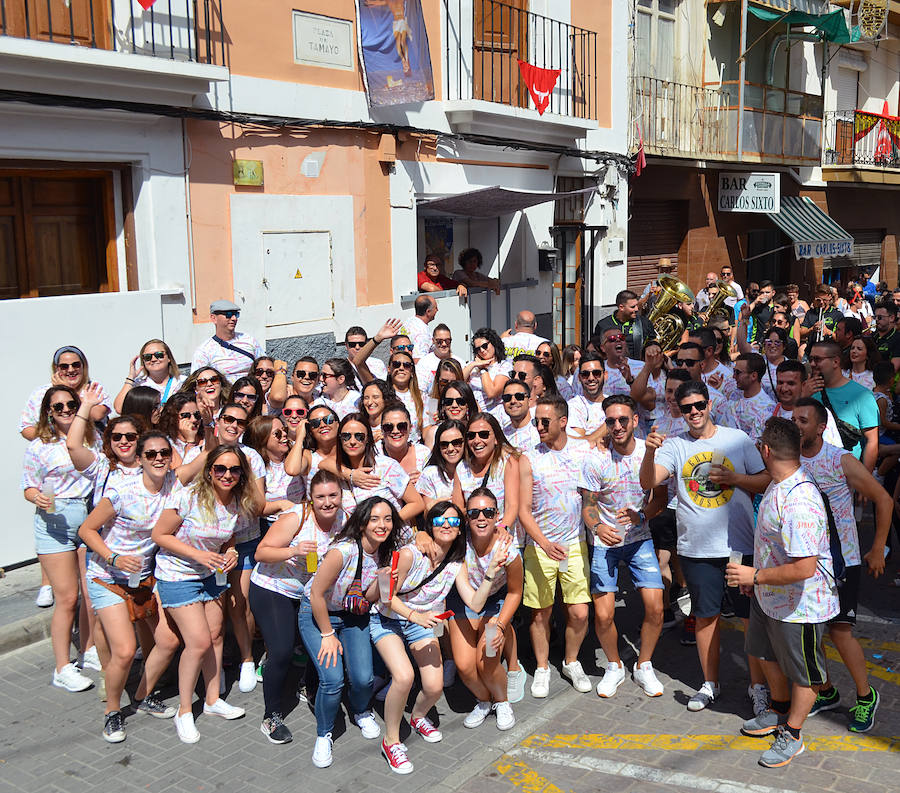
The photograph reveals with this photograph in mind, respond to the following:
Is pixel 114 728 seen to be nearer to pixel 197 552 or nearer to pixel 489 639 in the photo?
pixel 197 552

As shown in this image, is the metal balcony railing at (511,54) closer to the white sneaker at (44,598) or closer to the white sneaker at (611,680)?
the white sneaker at (44,598)

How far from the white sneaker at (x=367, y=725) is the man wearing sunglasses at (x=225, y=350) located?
3.45 metres

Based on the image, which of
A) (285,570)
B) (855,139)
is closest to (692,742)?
(285,570)

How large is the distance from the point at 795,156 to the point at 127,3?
1585cm

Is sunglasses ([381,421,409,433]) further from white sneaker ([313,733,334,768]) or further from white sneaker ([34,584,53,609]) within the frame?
white sneaker ([34,584,53,609])

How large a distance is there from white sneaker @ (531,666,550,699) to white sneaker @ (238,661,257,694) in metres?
1.72

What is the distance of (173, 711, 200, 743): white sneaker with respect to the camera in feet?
17.5

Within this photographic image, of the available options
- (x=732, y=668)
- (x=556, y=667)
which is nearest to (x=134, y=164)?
(x=556, y=667)

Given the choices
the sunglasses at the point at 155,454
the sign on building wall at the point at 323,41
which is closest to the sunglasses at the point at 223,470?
the sunglasses at the point at 155,454

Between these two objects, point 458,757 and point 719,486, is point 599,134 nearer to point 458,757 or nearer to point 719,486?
point 719,486

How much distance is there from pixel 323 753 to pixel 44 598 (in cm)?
298

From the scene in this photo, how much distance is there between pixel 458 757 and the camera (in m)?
5.22

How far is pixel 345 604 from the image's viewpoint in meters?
5.11

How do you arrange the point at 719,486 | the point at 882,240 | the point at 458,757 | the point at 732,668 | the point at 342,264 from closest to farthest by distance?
the point at 458,757 → the point at 719,486 → the point at 732,668 → the point at 342,264 → the point at 882,240
